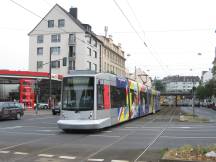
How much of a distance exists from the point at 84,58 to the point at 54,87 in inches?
330

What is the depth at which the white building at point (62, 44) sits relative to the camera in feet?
242

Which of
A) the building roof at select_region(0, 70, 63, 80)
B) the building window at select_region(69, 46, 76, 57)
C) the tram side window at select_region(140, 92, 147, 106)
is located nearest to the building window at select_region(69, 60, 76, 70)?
the building window at select_region(69, 46, 76, 57)

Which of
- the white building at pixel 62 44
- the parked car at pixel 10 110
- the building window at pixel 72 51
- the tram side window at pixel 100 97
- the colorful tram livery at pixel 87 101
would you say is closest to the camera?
the colorful tram livery at pixel 87 101

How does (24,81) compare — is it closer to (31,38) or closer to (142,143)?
(31,38)

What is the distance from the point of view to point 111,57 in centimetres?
9112

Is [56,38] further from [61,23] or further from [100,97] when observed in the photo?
[100,97]

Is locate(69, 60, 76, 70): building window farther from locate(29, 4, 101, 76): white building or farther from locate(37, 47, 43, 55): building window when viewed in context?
locate(37, 47, 43, 55): building window

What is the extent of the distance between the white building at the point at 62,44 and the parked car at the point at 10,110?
37.7 meters

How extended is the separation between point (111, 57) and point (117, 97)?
220 feet

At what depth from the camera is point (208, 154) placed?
35.0 ft

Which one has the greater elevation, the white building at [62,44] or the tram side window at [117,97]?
the white building at [62,44]

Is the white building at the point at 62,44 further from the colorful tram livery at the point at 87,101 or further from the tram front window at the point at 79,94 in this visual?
the tram front window at the point at 79,94

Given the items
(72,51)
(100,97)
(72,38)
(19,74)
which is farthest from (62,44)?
(100,97)

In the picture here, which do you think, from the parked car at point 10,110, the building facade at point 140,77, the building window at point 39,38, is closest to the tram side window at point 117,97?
the parked car at point 10,110
